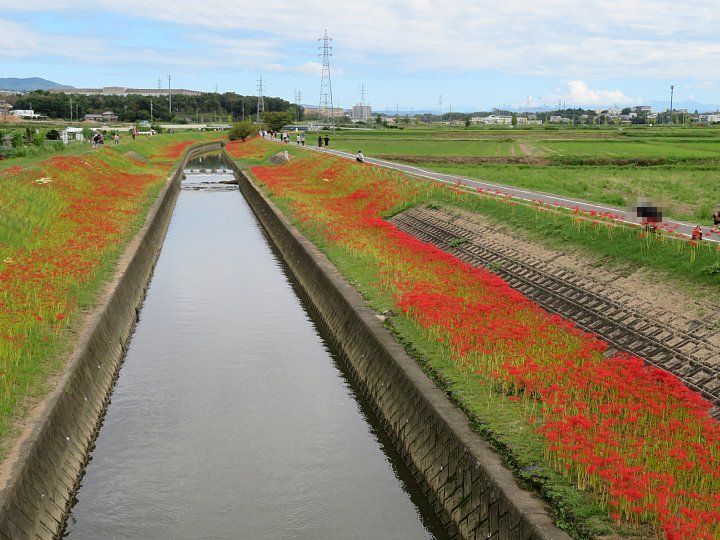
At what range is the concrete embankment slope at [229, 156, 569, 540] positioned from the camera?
Answer: 30.5 ft

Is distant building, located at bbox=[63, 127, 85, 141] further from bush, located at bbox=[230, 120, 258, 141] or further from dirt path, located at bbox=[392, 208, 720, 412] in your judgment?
dirt path, located at bbox=[392, 208, 720, 412]

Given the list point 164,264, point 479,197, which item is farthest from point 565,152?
point 164,264

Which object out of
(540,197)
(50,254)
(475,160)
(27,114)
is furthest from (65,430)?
(27,114)

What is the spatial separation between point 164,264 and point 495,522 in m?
24.4

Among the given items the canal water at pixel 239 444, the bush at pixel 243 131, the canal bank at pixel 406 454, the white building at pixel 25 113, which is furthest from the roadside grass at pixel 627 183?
the white building at pixel 25 113

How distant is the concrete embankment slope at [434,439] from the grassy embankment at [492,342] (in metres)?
0.30

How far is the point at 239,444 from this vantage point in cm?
1398

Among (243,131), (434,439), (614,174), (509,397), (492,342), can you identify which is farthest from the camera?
(243,131)

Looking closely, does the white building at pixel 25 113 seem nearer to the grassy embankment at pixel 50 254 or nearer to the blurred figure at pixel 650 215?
the grassy embankment at pixel 50 254

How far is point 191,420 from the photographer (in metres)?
15.1

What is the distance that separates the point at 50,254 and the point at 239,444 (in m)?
11.4

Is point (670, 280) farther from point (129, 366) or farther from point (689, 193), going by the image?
point (689, 193)

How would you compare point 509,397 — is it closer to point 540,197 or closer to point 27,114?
point 540,197

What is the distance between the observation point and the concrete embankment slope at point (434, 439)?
9.30m
